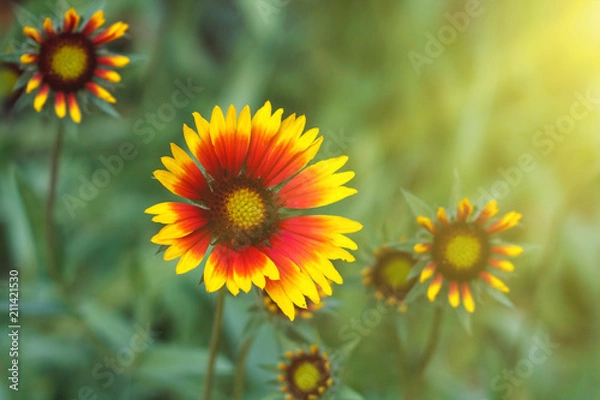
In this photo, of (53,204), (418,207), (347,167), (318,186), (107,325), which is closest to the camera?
(318,186)

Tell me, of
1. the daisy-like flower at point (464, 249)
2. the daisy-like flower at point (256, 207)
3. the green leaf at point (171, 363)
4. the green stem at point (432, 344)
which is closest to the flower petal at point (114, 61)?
the daisy-like flower at point (256, 207)

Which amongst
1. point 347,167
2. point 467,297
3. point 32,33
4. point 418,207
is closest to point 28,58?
point 32,33

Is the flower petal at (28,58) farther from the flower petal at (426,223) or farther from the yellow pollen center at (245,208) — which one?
the flower petal at (426,223)

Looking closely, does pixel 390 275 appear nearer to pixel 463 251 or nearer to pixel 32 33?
pixel 463 251

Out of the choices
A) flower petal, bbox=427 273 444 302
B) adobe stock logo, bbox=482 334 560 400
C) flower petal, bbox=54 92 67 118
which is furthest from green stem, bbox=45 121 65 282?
adobe stock logo, bbox=482 334 560 400

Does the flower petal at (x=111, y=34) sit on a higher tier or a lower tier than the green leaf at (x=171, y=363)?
higher

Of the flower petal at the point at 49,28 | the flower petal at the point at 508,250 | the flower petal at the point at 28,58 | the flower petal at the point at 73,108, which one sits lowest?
the flower petal at the point at 508,250
